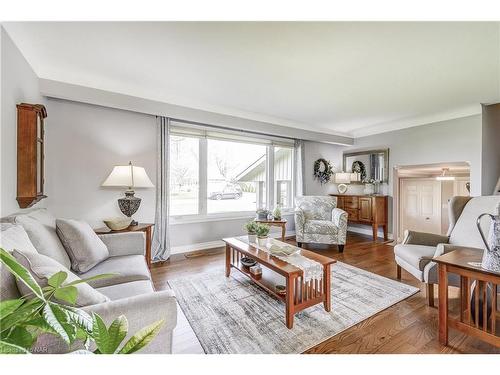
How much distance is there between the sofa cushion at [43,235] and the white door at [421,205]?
5.23 m

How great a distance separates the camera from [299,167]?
464cm

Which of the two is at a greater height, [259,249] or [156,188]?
[156,188]

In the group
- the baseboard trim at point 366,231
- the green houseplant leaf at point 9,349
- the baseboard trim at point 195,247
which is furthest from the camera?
the baseboard trim at point 366,231

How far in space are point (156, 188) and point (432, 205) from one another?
4.92m

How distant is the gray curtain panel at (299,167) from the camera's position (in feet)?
15.1

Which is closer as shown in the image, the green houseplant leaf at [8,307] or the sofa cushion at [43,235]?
the green houseplant leaf at [8,307]

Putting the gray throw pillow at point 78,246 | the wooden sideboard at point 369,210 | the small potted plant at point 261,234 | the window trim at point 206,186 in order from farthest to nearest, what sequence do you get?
the wooden sideboard at point 369,210 < the window trim at point 206,186 < the small potted plant at point 261,234 < the gray throw pillow at point 78,246

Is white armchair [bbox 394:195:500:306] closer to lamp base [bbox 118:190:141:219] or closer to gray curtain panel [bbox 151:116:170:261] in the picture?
gray curtain panel [bbox 151:116:170:261]

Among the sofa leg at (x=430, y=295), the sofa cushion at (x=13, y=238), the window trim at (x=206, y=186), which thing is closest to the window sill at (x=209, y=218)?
the window trim at (x=206, y=186)

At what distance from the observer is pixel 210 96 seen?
3043 millimetres

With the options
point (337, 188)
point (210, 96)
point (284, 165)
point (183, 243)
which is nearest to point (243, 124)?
point (210, 96)

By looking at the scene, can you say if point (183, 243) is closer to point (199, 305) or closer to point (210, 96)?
point (199, 305)

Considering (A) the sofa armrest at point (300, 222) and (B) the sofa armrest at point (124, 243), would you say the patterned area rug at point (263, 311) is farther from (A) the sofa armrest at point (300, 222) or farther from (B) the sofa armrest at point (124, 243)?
(A) the sofa armrest at point (300, 222)

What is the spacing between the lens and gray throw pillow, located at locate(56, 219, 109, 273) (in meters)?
Answer: 1.64
